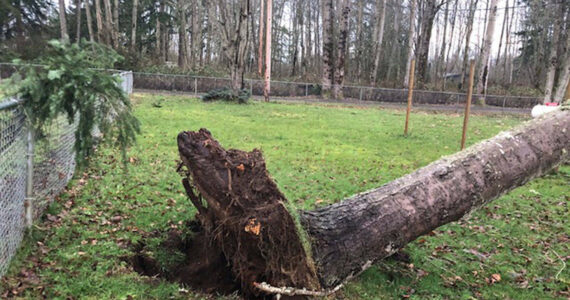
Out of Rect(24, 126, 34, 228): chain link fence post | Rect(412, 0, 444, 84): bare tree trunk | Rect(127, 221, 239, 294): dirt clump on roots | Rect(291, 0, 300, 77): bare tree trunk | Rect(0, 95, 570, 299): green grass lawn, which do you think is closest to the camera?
Rect(0, 95, 570, 299): green grass lawn

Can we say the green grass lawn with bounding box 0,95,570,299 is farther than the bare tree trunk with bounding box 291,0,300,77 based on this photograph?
No

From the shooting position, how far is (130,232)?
430 centimetres

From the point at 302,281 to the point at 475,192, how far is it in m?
1.97

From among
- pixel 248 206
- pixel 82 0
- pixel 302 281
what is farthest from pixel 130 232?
pixel 82 0

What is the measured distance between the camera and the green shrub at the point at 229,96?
18438 millimetres

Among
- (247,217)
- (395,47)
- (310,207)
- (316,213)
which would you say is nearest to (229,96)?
(310,207)

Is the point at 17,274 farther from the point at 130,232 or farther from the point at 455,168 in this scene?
the point at 455,168

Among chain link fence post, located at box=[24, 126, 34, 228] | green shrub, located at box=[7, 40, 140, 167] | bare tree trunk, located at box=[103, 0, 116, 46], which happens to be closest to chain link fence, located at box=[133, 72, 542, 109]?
bare tree trunk, located at box=[103, 0, 116, 46]

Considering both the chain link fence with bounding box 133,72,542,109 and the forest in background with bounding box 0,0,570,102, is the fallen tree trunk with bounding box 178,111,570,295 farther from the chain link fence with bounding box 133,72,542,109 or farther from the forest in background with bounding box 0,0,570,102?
the chain link fence with bounding box 133,72,542,109

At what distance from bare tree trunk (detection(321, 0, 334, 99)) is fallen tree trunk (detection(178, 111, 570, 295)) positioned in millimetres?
20047

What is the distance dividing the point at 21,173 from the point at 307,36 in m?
39.6

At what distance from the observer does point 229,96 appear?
60.9 feet

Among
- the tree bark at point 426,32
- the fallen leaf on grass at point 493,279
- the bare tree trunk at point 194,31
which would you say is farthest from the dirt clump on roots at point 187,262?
the bare tree trunk at point 194,31

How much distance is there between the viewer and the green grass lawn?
3418 millimetres
